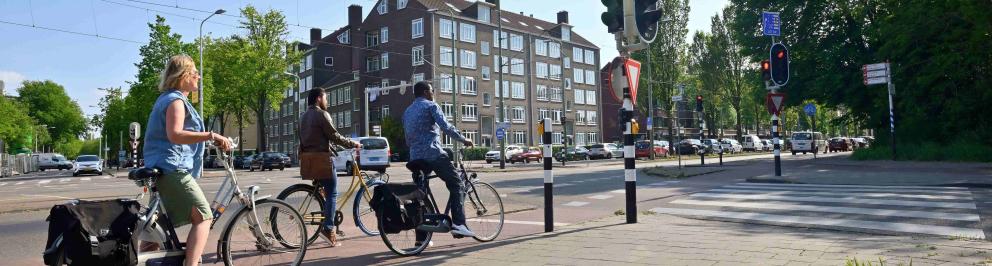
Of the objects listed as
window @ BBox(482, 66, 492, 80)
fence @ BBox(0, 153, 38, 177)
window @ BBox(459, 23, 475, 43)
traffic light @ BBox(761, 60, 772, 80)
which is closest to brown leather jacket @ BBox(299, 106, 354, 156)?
traffic light @ BBox(761, 60, 772, 80)

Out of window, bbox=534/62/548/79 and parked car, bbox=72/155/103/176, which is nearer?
parked car, bbox=72/155/103/176

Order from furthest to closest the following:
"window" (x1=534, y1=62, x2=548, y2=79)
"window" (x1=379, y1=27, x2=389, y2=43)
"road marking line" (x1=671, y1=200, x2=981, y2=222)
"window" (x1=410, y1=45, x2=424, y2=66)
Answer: "window" (x1=534, y1=62, x2=548, y2=79) < "window" (x1=379, y1=27, x2=389, y2=43) < "window" (x1=410, y1=45, x2=424, y2=66) < "road marking line" (x1=671, y1=200, x2=981, y2=222)

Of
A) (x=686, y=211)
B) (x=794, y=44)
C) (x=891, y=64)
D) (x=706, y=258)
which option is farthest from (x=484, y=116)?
(x=706, y=258)

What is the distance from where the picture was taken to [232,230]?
4.28 metres

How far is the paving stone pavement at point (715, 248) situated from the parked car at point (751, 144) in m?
59.0

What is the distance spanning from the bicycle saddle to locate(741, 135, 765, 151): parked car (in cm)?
6388

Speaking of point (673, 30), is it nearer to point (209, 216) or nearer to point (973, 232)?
point (973, 232)

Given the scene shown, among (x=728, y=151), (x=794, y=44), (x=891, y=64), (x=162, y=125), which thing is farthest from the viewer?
(x=728, y=151)

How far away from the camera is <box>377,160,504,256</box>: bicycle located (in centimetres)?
557

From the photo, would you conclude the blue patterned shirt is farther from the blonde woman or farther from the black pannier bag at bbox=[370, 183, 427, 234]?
the blonde woman

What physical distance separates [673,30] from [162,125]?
50.0m

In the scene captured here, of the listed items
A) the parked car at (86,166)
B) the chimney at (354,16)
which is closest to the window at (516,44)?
the chimney at (354,16)

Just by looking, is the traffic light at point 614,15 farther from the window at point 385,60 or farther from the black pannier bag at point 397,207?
the window at point 385,60

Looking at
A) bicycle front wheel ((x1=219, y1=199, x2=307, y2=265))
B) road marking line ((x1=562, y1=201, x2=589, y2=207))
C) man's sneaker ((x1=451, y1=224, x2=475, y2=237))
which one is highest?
bicycle front wheel ((x1=219, y1=199, x2=307, y2=265))
